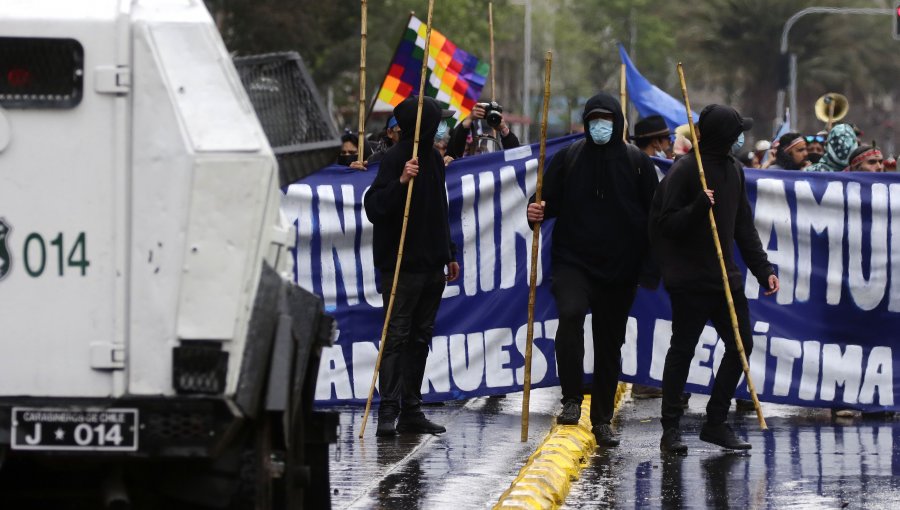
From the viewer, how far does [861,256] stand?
12.0m

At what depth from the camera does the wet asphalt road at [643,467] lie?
826cm

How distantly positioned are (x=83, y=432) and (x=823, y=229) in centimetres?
742

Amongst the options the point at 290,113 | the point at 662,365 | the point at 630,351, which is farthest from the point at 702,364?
the point at 290,113

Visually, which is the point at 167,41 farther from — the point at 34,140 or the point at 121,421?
the point at 121,421

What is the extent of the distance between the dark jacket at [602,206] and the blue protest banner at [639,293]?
1482 millimetres

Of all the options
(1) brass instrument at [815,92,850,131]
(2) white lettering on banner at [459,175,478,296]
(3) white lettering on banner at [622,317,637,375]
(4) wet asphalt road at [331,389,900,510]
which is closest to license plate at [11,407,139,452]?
(4) wet asphalt road at [331,389,900,510]

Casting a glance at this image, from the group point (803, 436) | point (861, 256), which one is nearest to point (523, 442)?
point (803, 436)

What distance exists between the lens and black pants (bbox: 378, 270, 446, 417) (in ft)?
34.8

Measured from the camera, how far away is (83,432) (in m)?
5.51

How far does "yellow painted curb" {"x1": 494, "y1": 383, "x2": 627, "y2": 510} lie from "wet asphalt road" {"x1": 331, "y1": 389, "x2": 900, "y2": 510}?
0.28ft

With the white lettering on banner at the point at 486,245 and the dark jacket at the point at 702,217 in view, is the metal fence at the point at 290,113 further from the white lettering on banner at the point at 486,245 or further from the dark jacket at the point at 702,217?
the white lettering on banner at the point at 486,245

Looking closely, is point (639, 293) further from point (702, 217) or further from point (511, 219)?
point (702, 217)

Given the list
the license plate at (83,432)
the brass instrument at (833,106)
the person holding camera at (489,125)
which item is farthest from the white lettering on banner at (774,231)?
the brass instrument at (833,106)

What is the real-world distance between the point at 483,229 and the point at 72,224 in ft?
21.5
